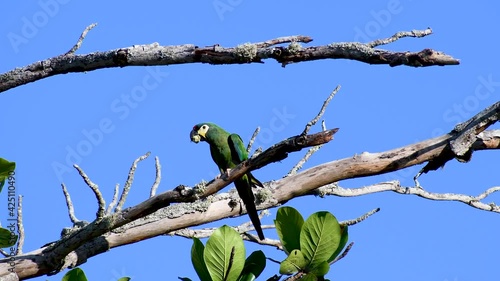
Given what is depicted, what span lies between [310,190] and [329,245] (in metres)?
0.90

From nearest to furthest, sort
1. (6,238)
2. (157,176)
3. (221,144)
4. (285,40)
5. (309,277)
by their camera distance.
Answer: (285,40), (309,277), (6,238), (157,176), (221,144)

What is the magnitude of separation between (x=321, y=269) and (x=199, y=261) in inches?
25.9

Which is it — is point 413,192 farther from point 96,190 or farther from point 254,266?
point 96,190

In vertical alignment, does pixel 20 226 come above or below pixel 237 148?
below

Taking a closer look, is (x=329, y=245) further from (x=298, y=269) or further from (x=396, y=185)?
(x=396, y=185)

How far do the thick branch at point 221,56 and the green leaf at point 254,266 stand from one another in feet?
3.57

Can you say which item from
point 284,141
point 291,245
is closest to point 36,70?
point 284,141

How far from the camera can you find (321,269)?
391 cm

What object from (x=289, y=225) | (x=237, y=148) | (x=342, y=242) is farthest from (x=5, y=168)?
(x=237, y=148)

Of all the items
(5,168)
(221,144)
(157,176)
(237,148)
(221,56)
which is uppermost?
(221,144)

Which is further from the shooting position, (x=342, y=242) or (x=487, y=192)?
(x=487, y=192)

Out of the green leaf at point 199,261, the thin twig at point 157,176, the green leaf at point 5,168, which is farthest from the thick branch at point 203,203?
the green leaf at point 5,168

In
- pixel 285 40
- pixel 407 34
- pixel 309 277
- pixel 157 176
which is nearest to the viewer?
pixel 285 40

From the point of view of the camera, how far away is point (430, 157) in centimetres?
469
